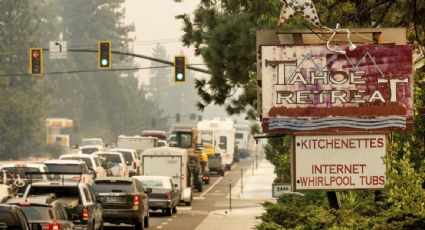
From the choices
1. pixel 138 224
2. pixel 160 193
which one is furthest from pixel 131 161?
pixel 138 224

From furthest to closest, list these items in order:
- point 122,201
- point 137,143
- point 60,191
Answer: point 137,143
point 122,201
point 60,191

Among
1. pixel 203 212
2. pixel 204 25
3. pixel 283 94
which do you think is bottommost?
pixel 203 212

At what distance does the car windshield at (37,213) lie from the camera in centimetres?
2472

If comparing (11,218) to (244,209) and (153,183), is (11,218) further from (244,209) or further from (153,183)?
(244,209)

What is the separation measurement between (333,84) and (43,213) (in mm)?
8972

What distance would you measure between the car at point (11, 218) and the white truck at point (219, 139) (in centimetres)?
6272

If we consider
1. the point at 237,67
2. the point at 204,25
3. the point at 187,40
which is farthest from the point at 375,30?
the point at 187,40

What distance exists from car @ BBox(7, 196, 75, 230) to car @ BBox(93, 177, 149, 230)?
10963mm

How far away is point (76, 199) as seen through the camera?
30281mm

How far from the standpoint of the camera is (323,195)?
2416 cm

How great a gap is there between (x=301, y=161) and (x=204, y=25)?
2085 cm

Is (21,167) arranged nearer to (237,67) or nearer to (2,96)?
(237,67)

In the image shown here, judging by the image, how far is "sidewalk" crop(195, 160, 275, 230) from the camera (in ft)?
139

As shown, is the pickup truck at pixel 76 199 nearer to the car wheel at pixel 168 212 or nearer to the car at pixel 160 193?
the car at pixel 160 193
